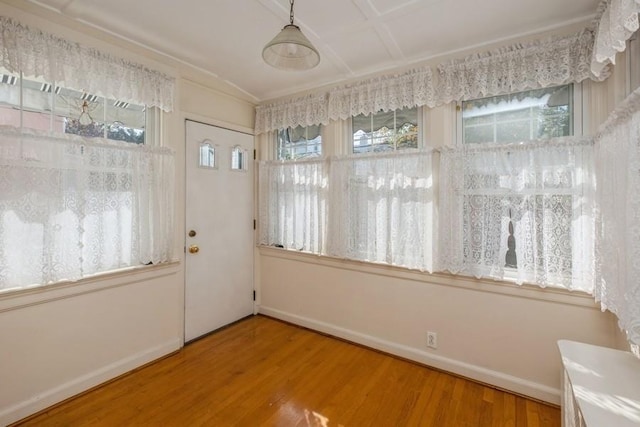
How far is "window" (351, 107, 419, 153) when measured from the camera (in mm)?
2602

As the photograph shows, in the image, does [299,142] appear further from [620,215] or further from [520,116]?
[620,215]

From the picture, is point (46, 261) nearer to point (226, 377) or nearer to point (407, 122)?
point (226, 377)

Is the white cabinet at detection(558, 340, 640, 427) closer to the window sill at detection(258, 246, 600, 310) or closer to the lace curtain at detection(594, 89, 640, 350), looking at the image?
the lace curtain at detection(594, 89, 640, 350)

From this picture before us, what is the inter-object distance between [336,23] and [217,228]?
2.11 metres

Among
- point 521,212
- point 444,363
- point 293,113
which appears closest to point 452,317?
point 444,363

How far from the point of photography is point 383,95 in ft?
8.50

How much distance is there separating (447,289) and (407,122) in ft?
4.68

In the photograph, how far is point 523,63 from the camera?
2025mm

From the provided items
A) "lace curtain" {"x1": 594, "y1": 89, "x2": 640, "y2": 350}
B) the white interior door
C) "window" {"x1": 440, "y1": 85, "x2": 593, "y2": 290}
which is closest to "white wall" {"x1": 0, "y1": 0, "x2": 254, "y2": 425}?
the white interior door

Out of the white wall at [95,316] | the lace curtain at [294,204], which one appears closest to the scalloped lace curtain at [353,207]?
the lace curtain at [294,204]

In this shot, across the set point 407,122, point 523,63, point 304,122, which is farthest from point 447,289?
point 304,122

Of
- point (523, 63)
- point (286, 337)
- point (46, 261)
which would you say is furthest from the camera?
point (286, 337)

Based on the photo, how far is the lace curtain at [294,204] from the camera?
3.01m

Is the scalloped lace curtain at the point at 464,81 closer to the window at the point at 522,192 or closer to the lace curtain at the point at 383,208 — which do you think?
the window at the point at 522,192
